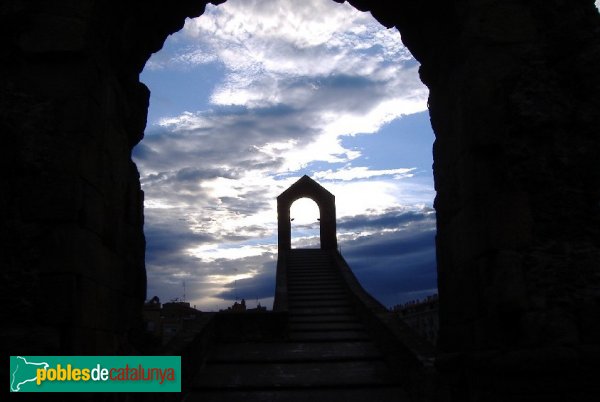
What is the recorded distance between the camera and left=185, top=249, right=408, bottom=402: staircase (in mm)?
7719

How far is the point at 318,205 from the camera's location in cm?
2331

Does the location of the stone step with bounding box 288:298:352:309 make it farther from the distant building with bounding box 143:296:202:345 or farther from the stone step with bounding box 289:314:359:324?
the distant building with bounding box 143:296:202:345

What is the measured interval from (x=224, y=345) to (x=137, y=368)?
21.5 ft

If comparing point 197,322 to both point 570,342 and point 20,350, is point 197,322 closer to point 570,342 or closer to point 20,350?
point 20,350

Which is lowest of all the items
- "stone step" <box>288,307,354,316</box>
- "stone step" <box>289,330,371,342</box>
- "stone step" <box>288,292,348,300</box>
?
"stone step" <box>289,330,371,342</box>

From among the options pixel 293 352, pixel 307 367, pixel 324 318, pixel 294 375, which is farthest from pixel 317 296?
pixel 294 375

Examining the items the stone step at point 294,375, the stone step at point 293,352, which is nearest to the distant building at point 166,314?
the stone step at point 293,352

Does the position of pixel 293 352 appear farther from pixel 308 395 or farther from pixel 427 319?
pixel 427 319

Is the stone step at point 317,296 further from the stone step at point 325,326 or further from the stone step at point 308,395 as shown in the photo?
the stone step at point 308,395

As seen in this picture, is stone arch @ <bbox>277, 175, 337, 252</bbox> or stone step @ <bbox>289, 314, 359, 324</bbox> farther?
stone arch @ <bbox>277, 175, 337, 252</bbox>

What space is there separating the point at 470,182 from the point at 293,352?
6.73 metres

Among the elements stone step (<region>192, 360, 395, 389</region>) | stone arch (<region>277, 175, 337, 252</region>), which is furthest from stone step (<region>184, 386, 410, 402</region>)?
stone arch (<region>277, 175, 337, 252</region>)

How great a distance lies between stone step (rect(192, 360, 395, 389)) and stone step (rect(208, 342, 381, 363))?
17 centimetres

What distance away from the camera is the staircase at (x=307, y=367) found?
25.3ft
